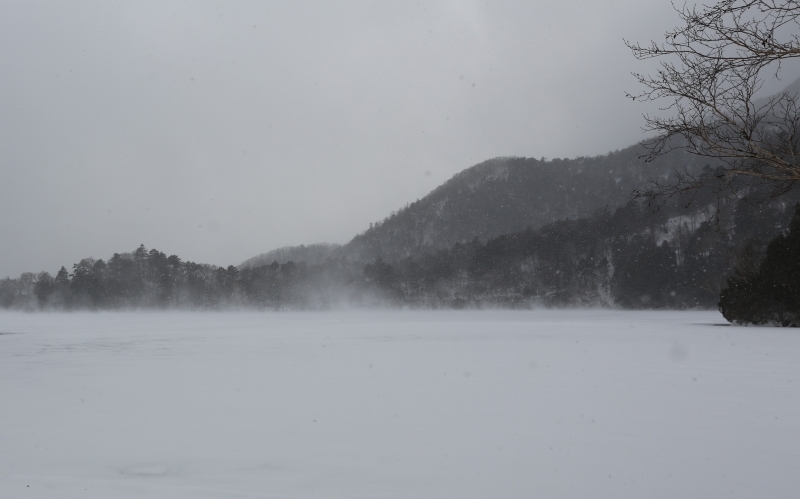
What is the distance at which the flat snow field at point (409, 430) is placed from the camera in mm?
4629

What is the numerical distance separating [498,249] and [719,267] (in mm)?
33254

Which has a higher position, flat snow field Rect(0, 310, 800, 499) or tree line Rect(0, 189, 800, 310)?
tree line Rect(0, 189, 800, 310)

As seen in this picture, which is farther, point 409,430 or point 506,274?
point 506,274

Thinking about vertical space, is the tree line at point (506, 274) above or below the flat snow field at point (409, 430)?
above

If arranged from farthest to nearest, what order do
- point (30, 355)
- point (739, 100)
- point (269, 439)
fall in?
point (30, 355), point (269, 439), point (739, 100)

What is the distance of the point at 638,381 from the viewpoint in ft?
30.5

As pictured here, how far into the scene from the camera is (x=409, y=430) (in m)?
6.27

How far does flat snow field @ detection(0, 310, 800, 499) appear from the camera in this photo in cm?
463

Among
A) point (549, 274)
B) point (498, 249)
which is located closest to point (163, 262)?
point (498, 249)

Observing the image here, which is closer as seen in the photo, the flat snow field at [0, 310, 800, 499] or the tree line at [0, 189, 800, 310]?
the flat snow field at [0, 310, 800, 499]

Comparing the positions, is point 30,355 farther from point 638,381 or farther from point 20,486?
point 638,381

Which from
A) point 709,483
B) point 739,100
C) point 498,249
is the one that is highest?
point 498,249

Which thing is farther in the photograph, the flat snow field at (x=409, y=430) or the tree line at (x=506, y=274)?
the tree line at (x=506, y=274)

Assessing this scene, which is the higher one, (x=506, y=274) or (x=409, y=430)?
(x=506, y=274)
